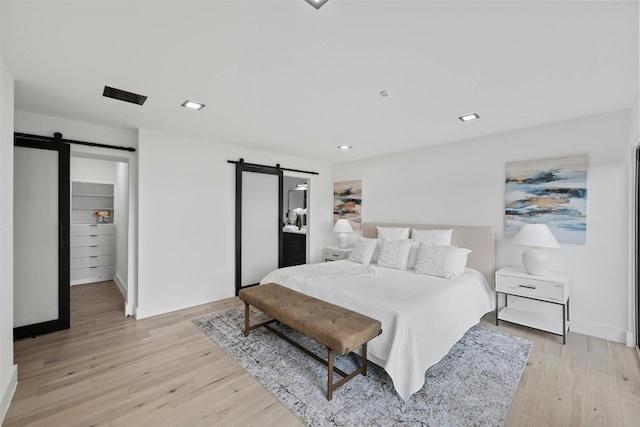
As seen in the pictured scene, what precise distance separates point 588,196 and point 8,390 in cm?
547

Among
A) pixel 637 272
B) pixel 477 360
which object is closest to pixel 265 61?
pixel 477 360

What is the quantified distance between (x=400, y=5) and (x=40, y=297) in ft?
14.3

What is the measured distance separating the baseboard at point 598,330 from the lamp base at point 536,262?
675mm

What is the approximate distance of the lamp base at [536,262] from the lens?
305 centimetres

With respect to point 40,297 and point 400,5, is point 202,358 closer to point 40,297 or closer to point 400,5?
point 40,297

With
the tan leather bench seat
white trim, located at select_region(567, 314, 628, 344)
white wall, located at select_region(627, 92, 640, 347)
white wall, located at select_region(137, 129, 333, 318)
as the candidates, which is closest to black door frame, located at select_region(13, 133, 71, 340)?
white wall, located at select_region(137, 129, 333, 318)

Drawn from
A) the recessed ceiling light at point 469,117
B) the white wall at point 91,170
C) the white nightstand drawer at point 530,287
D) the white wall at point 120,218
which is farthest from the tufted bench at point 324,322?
the white wall at point 91,170

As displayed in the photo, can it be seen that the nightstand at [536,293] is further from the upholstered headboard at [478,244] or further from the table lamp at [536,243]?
the upholstered headboard at [478,244]

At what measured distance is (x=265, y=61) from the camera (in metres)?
1.95

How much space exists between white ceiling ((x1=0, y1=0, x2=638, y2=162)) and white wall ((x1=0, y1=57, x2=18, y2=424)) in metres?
0.26

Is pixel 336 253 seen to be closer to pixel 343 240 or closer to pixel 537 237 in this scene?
pixel 343 240

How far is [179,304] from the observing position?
3.83 meters

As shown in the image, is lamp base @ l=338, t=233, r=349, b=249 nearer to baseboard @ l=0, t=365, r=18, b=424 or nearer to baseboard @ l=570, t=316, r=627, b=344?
baseboard @ l=570, t=316, r=627, b=344

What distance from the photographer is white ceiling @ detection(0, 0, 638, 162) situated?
148cm
